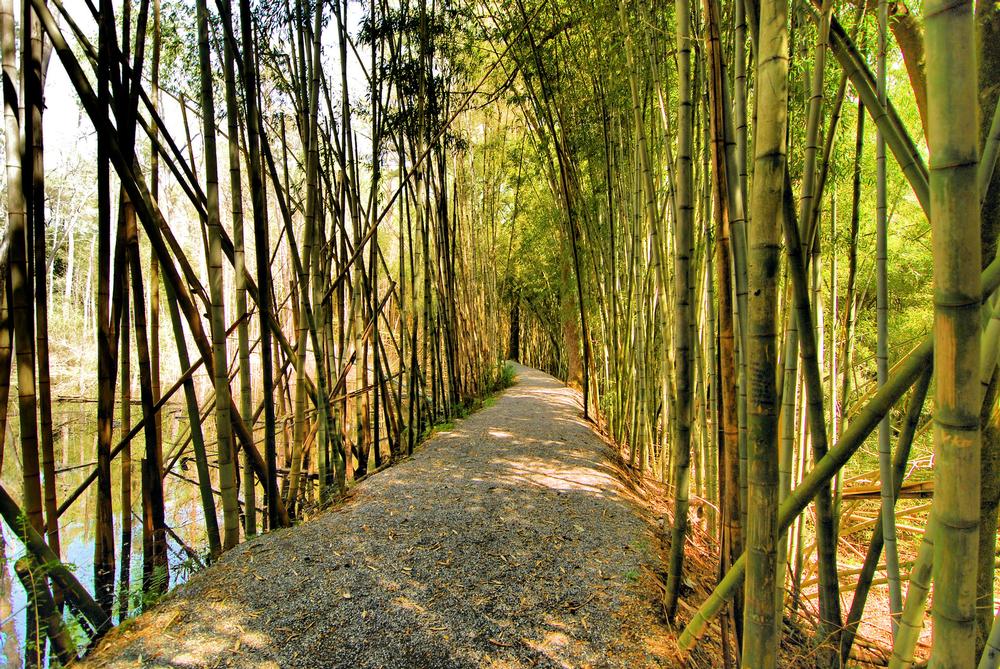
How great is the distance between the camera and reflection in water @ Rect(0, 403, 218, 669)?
1699 mm

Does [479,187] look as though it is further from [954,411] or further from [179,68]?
[954,411]

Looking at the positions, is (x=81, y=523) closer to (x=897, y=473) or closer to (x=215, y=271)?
(x=215, y=271)

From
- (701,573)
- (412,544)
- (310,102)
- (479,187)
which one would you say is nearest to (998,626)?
(701,573)

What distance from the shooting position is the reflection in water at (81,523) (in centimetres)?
170

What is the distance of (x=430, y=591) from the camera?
1.61m

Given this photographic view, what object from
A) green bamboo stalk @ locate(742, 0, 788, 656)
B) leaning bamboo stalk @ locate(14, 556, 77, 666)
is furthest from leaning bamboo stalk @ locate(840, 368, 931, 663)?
leaning bamboo stalk @ locate(14, 556, 77, 666)

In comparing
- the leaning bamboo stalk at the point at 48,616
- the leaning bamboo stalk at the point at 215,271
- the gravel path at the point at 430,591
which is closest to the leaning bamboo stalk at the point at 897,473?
the gravel path at the point at 430,591

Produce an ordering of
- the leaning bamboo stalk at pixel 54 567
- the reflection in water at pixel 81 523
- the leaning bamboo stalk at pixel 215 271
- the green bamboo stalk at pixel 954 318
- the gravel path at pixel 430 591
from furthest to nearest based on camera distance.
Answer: the reflection in water at pixel 81 523 < the leaning bamboo stalk at pixel 215 271 < the gravel path at pixel 430 591 < the leaning bamboo stalk at pixel 54 567 < the green bamboo stalk at pixel 954 318

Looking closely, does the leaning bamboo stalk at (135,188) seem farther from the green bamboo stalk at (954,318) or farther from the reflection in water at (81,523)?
the green bamboo stalk at (954,318)

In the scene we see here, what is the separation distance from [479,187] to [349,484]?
210 inches

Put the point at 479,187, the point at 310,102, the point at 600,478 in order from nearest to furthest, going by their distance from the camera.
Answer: the point at 310,102 → the point at 600,478 → the point at 479,187

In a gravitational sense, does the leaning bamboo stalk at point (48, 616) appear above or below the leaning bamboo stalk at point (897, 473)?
below

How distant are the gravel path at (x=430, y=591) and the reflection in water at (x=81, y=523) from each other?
363 mm

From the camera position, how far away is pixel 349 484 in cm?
276
